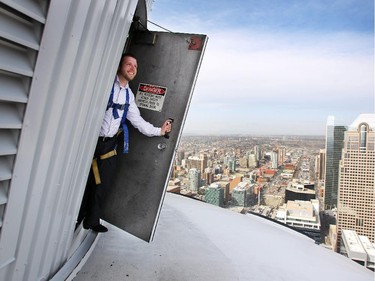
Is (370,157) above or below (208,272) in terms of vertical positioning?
above

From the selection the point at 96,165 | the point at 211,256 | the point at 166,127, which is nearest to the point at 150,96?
the point at 166,127

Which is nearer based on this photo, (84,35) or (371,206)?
(84,35)

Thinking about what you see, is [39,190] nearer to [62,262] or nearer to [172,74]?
[62,262]

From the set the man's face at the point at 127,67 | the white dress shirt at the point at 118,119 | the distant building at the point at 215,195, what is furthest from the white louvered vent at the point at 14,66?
the distant building at the point at 215,195

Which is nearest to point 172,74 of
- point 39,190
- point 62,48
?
point 62,48

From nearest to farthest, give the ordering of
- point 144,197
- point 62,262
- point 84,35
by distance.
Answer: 1. point 84,35
2. point 62,262
3. point 144,197

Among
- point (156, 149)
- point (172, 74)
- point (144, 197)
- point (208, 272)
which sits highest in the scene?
point (172, 74)

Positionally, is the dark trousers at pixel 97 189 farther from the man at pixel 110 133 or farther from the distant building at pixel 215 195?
the distant building at pixel 215 195
